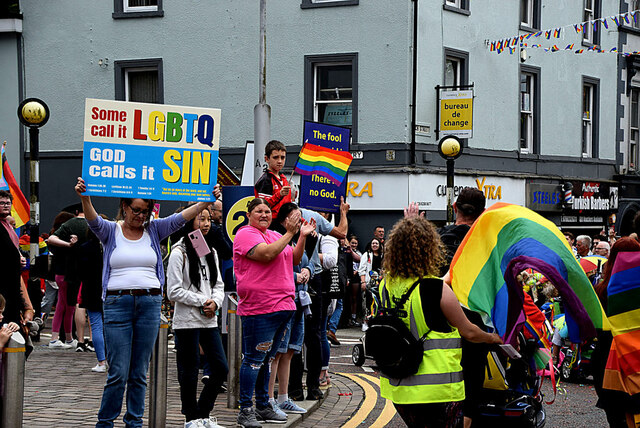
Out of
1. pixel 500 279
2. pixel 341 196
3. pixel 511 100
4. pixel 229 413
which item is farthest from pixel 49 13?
pixel 500 279

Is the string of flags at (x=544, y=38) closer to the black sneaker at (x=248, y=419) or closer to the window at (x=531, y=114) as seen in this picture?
the window at (x=531, y=114)

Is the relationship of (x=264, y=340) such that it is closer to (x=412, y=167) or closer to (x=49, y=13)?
(x=412, y=167)

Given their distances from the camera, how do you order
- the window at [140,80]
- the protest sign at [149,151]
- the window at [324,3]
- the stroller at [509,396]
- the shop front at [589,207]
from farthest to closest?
the shop front at [589,207], the window at [140,80], the window at [324,3], the protest sign at [149,151], the stroller at [509,396]

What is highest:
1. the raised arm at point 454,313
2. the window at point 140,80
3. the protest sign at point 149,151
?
the window at point 140,80

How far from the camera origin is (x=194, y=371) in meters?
7.23

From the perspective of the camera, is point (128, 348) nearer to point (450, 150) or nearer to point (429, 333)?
point (429, 333)

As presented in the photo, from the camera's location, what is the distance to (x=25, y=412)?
8156 millimetres

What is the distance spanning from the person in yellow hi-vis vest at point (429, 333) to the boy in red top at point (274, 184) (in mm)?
2986

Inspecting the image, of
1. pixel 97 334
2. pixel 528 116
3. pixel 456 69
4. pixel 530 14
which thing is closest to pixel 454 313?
pixel 97 334

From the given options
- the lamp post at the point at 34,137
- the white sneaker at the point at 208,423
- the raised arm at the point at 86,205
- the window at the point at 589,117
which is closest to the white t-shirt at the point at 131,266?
the raised arm at the point at 86,205

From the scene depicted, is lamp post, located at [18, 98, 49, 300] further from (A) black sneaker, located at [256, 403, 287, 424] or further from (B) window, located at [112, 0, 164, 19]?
(B) window, located at [112, 0, 164, 19]

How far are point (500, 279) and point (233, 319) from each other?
3425 millimetres

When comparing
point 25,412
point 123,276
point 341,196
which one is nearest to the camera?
point 123,276

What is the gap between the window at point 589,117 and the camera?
2786cm
